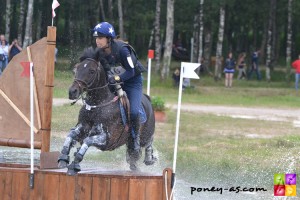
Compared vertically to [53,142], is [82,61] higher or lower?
higher

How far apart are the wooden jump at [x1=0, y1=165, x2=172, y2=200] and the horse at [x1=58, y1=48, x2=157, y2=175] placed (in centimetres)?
18

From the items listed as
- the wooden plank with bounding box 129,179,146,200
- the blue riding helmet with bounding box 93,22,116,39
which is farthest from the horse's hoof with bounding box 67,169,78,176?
the blue riding helmet with bounding box 93,22,116,39

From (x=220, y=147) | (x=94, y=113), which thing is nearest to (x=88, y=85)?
(x=94, y=113)

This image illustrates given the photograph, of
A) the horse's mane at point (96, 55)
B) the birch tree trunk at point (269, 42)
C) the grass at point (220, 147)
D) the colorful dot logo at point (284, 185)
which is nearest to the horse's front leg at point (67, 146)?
the horse's mane at point (96, 55)

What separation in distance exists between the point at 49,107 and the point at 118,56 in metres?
1.06

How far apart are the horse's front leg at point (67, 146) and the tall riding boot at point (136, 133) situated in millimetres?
991

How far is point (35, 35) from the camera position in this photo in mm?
47562

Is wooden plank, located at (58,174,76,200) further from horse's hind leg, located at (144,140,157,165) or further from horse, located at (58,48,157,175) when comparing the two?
horse's hind leg, located at (144,140,157,165)

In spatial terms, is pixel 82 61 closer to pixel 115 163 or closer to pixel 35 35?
pixel 115 163

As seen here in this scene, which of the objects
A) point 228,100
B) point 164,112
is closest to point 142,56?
point 228,100

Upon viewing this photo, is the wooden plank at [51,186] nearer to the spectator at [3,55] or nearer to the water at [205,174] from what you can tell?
the water at [205,174]

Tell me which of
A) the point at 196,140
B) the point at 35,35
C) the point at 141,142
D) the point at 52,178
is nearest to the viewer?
the point at 52,178

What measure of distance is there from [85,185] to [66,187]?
0.23 metres

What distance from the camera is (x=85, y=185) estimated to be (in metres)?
9.80
